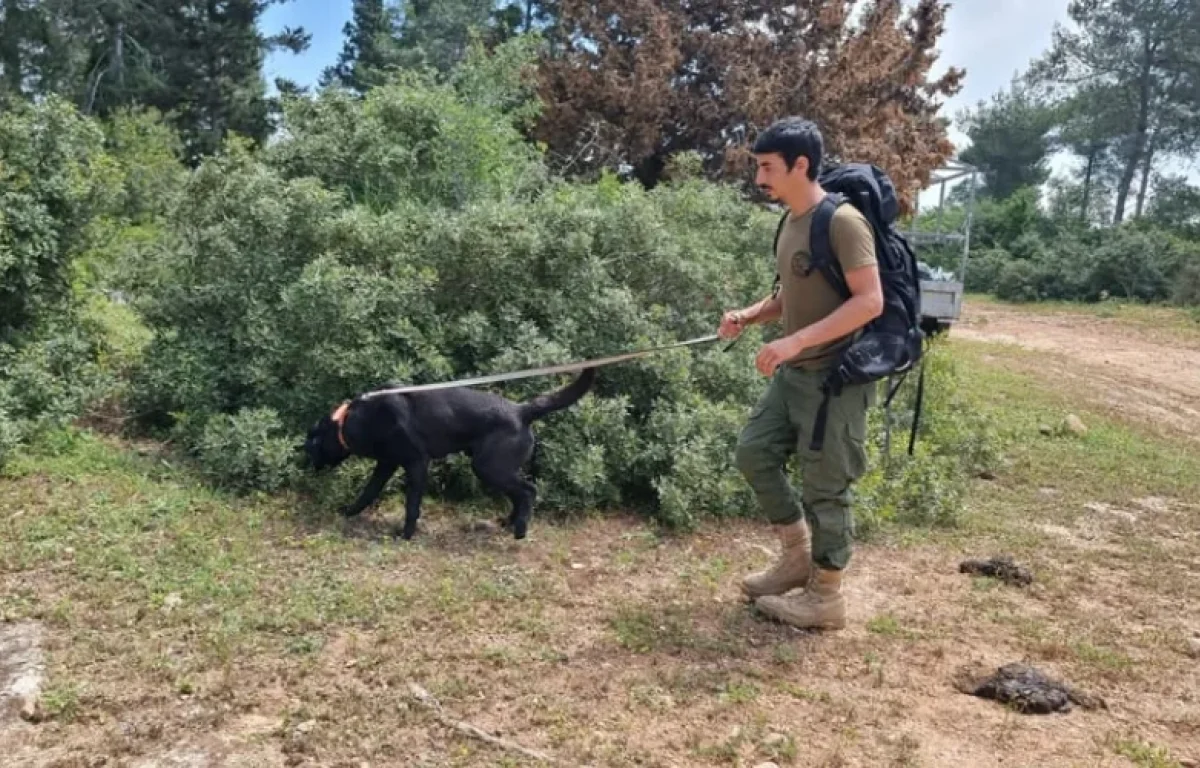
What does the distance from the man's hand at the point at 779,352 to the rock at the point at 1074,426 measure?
6453mm

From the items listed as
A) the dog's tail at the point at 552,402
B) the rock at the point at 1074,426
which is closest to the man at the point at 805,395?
the dog's tail at the point at 552,402

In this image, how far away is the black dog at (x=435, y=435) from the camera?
15.3ft

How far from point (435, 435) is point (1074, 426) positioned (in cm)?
655

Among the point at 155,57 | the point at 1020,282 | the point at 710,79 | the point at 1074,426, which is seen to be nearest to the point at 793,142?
the point at 1074,426

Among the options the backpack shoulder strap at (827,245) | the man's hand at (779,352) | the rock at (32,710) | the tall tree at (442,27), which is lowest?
the rock at (32,710)

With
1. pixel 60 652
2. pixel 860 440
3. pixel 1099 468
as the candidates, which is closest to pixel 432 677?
pixel 60 652

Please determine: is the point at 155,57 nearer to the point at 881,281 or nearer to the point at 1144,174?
the point at 881,281

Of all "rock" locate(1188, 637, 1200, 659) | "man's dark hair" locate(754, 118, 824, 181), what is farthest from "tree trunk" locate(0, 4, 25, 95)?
"rock" locate(1188, 637, 1200, 659)

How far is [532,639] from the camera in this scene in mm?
3596

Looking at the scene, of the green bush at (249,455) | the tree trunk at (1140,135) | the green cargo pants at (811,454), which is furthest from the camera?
the tree trunk at (1140,135)

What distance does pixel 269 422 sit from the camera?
5195mm

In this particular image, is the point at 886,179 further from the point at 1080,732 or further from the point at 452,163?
the point at 452,163

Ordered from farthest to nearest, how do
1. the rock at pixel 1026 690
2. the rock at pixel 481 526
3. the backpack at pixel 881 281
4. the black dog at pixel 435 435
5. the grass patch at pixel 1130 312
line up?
1. the grass patch at pixel 1130 312
2. the rock at pixel 481 526
3. the black dog at pixel 435 435
4. the backpack at pixel 881 281
5. the rock at pixel 1026 690

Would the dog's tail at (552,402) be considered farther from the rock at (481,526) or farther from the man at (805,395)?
the man at (805,395)
